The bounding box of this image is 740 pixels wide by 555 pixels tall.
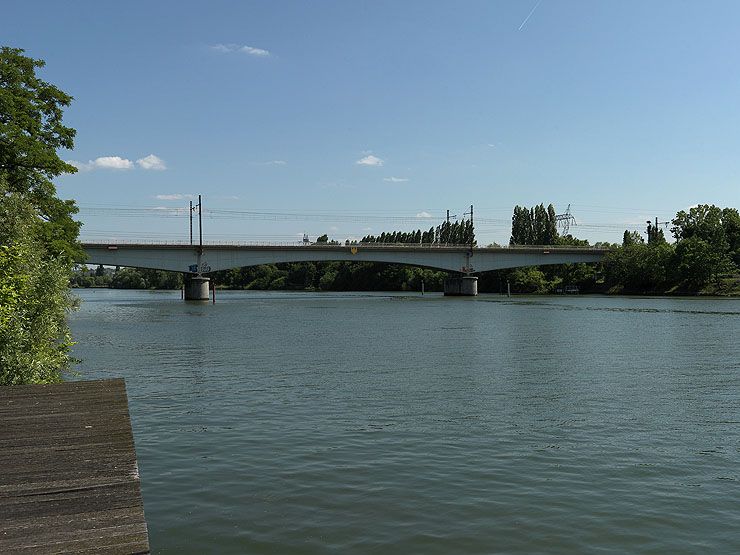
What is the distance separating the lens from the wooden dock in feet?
21.1

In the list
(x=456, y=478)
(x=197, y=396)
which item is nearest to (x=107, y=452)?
(x=456, y=478)

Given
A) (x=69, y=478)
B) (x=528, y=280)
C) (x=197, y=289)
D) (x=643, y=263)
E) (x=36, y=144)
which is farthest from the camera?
Answer: (x=528, y=280)

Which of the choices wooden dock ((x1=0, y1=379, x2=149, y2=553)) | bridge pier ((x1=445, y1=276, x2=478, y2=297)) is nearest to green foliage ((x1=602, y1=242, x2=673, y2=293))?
bridge pier ((x1=445, y1=276, x2=478, y2=297))

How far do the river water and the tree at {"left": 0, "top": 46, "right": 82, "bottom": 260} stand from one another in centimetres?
1152

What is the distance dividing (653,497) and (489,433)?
540 cm

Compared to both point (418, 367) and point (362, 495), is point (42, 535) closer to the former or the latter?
point (362, 495)

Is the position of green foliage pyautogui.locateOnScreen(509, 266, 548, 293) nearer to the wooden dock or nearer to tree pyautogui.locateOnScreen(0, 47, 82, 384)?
tree pyautogui.locateOnScreen(0, 47, 82, 384)

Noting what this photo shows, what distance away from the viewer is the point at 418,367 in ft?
101

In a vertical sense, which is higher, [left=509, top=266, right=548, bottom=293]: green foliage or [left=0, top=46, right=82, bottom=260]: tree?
[left=0, top=46, right=82, bottom=260]: tree

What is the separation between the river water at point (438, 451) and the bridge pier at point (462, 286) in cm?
9977

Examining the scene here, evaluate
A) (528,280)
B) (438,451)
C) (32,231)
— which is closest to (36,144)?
(32,231)

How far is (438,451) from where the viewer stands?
1573 cm

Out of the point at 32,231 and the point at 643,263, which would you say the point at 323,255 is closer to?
the point at 643,263

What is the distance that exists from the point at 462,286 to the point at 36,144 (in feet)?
342
